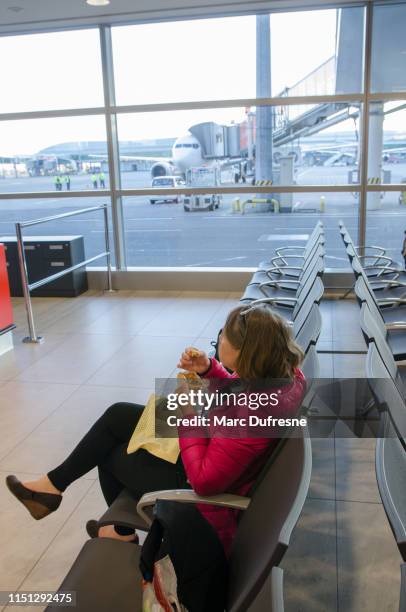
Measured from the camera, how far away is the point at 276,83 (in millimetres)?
5391

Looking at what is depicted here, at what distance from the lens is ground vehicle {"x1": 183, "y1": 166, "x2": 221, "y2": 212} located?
573 centimetres

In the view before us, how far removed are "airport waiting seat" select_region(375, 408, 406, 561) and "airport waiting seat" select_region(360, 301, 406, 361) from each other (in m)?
0.38

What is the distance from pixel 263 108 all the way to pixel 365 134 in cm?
103

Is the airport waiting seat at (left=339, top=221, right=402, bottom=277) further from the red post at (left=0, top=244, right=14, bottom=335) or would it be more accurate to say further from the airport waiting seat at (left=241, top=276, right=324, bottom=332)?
the red post at (left=0, top=244, right=14, bottom=335)

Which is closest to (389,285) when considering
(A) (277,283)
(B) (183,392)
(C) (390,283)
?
(C) (390,283)

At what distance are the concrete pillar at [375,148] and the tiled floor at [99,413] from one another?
3.60 feet

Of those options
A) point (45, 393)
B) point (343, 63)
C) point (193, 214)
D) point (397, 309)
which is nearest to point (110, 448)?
point (45, 393)

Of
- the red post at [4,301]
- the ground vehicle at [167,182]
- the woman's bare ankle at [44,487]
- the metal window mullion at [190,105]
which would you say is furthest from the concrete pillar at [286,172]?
the woman's bare ankle at [44,487]

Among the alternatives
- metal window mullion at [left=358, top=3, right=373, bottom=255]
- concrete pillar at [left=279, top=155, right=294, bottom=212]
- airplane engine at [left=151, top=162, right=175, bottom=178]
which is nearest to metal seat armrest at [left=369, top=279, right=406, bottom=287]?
metal window mullion at [left=358, top=3, right=373, bottom=255]

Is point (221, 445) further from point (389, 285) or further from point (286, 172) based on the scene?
point (286, 172)

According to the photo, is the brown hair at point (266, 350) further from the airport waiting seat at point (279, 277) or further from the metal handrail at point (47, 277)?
the metal handrail at point (47, 277)

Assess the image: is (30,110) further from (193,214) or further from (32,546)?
(32,546)

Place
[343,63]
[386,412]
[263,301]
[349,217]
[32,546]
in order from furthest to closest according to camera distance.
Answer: [349,217] < [343,63] < [263,301] < [32,546] < [386,412]

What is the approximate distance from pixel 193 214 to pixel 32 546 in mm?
4328
